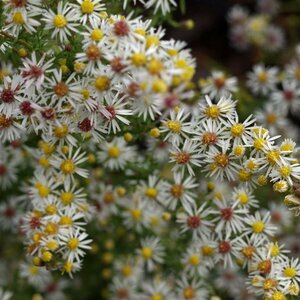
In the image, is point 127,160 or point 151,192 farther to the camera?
point 127,160

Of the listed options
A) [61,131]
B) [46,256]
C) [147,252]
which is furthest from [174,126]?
[147,252]

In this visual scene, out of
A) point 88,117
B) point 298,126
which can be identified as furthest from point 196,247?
point 298,126

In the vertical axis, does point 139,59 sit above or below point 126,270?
above

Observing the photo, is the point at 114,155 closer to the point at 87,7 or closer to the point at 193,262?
the point at 193,262

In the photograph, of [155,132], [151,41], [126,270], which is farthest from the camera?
[126,270]

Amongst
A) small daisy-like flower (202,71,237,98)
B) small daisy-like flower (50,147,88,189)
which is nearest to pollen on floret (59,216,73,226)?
small daisy-like flower (50,147,88,189)

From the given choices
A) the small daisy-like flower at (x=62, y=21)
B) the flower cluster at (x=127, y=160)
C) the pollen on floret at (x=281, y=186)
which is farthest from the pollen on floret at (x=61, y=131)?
the pollen on floret at (x=281, y=186)
